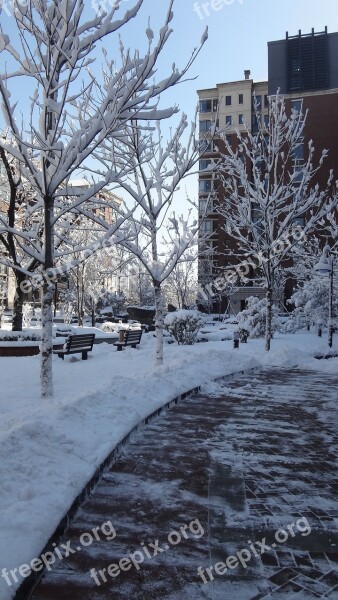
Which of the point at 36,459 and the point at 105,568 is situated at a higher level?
the point at 36,459

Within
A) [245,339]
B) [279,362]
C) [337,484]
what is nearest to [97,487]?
[337,484]

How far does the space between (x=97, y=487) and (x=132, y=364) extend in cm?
849

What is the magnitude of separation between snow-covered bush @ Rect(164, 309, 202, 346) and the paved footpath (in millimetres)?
13663

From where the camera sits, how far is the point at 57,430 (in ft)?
16.7

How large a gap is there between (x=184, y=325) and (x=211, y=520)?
17.0m

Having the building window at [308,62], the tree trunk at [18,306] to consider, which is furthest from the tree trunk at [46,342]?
the building window at [308,62]

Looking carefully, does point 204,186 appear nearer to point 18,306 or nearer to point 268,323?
point 268,323

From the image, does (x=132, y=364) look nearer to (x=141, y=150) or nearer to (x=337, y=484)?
(x=141, y=150)

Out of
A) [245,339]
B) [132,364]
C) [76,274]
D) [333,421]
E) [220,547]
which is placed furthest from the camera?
[76,274]

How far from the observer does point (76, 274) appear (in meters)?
37.0

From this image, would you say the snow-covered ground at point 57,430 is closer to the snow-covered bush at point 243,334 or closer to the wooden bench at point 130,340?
the wooden bench at point 130,340

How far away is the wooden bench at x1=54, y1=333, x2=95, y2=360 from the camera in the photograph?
1426 centimetres

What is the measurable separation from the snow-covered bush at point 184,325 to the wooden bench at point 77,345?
6052 millimetres

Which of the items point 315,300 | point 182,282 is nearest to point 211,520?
point 315,300
